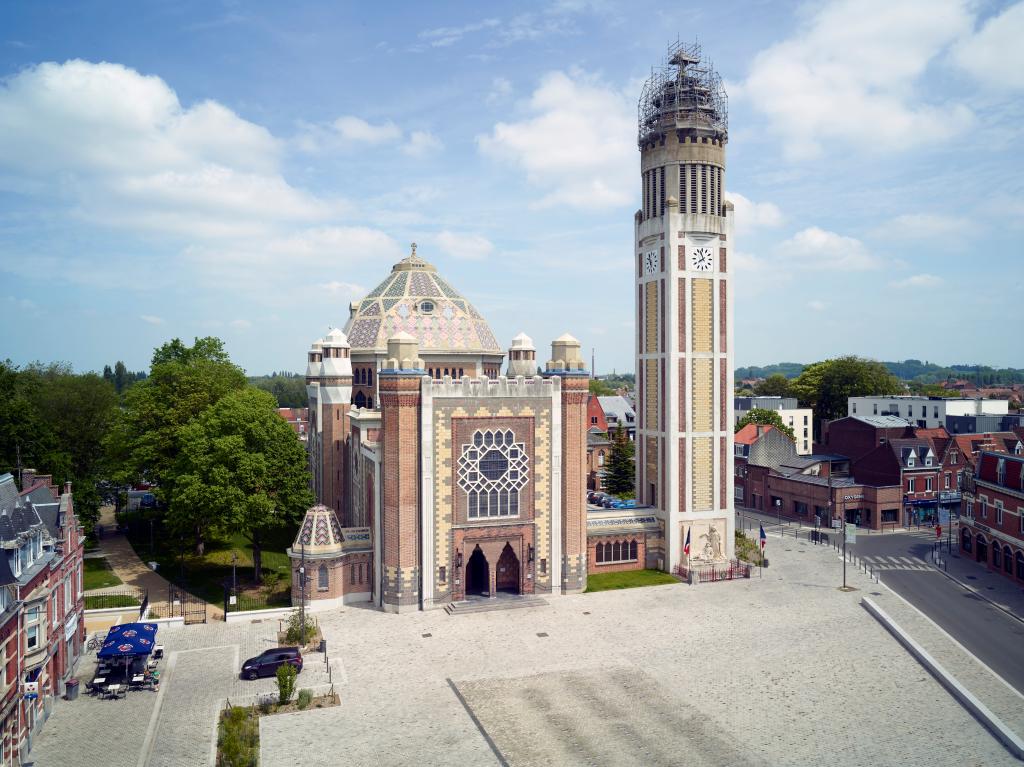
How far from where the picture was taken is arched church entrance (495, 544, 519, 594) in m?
44.8

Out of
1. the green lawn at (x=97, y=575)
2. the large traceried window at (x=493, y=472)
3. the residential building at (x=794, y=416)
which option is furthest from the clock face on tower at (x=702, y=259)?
the residential building at (x=794, y=416)

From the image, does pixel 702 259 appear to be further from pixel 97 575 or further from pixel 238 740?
pixel 97 575

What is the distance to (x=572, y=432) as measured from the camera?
4516 centimetres

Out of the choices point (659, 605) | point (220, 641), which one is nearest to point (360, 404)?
point (220, 641)

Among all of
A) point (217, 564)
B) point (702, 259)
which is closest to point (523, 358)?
point (702, 259)

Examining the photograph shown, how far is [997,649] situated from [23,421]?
187ft

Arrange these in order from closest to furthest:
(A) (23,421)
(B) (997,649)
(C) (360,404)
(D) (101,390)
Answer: (B) (997,649) → (A) (23,421) → (C) (360,404) → (D) (101,390)

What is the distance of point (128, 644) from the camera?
31.1 metres

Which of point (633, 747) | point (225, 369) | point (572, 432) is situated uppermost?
point (225, 369)

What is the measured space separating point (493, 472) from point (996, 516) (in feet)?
117

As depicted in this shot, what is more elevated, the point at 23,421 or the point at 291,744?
the point at 23,421

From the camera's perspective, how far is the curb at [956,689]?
85.0 feet

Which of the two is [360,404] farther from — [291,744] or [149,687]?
[291,744]

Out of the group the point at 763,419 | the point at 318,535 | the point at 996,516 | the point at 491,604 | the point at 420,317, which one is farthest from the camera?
the point at 763,419
